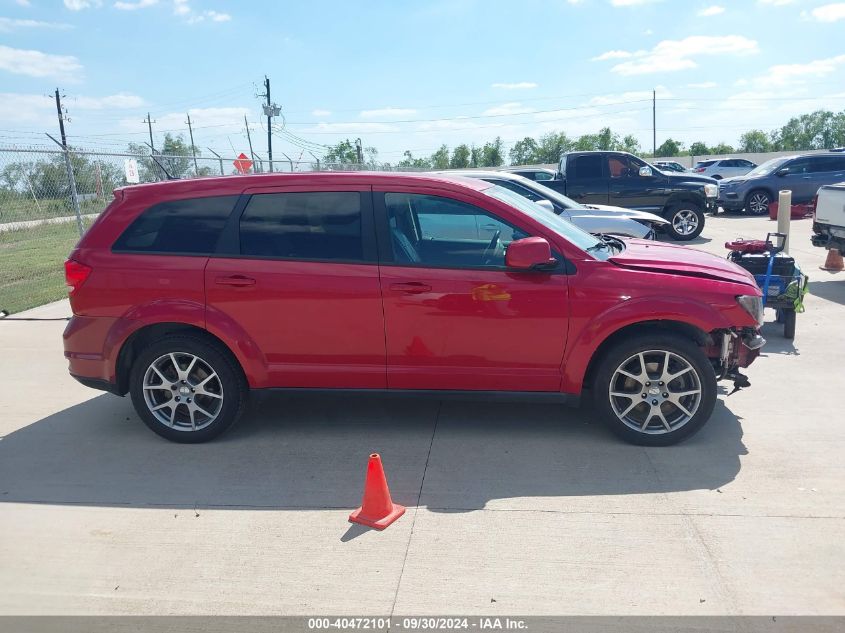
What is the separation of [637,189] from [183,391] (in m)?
12.7

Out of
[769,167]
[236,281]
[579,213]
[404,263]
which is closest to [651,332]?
[404,263]

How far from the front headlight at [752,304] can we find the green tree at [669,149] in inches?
3237

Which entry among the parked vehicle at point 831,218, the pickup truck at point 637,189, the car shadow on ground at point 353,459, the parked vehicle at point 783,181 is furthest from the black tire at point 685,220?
the car shadow on ground at point 353,459

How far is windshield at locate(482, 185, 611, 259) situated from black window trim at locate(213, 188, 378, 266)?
811mm

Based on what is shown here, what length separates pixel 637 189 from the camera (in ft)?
50.5

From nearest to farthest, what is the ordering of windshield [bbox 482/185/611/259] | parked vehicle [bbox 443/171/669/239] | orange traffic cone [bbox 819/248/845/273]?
windshield [bbox 482/185/611/259] < parked vehicle [bbox 443/171/669/239] < orange traffic cone [bbox 819/248/845/273]

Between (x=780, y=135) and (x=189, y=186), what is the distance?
101m

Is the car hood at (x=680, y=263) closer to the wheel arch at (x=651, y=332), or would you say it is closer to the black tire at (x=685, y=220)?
the wheel arch at (x=651, y=332)

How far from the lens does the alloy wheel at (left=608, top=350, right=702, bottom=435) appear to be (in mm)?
4609

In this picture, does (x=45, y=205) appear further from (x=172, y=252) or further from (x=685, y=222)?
(x=685, y=222)

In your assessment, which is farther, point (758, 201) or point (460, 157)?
point (460, 157)

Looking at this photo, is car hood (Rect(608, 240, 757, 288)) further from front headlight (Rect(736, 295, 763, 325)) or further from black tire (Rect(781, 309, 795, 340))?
black tire (Rect(781, 309, 795, 340))

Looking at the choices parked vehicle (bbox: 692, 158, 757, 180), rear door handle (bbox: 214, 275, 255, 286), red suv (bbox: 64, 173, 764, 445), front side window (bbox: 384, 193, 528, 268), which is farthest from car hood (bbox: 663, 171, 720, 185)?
parked vehicle (bbox: 692, 158, 757, 180)
